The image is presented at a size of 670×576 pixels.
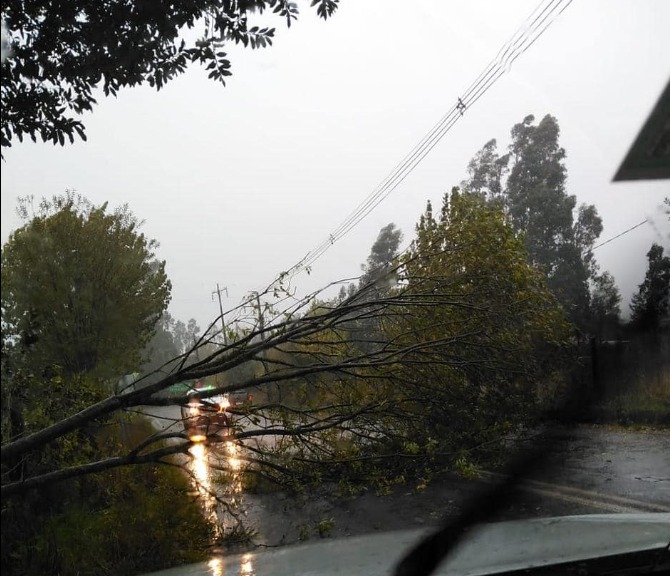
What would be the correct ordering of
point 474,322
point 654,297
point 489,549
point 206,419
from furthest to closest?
point 654,297 < point 474,322 < point 206,419 < point 489,549

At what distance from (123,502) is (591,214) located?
5.78 metres

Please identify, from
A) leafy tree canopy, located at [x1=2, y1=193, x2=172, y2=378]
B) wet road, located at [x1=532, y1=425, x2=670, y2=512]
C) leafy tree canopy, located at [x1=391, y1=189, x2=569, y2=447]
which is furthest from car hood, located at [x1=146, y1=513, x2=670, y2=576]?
wet road, located at [x1=532, y1=425, x2=670, y2=512]

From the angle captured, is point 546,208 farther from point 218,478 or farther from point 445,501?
point 218,478

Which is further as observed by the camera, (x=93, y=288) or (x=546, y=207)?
(x=546, y=207)

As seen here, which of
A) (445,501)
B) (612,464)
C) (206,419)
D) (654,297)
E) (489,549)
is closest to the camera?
(489,549)

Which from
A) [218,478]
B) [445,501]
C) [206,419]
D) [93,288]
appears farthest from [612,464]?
[93,288]

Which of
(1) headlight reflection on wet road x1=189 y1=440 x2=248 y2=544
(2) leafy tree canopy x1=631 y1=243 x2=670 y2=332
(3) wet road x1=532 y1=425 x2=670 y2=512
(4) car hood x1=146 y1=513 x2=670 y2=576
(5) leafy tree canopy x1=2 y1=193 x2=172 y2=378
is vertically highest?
(5) leafy tree canopy x1=2 y1=193 x2=172 y2=378

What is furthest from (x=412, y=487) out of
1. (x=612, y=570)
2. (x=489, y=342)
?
(x=612, y=570)

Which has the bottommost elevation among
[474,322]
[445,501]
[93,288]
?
[445,501]

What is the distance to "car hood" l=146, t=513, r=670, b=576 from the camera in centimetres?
258

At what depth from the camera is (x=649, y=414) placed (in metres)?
9.99

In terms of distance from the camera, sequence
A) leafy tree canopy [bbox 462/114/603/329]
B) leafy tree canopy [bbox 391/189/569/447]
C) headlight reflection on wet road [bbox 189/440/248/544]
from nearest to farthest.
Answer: headlight reflection on wet road [bbox 189/440/248/544] < leafy tree canopy [bbox 391/189/569/447] < leafy tree canopy [bbox 462/114/603/329]

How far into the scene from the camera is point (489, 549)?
2.88 meters

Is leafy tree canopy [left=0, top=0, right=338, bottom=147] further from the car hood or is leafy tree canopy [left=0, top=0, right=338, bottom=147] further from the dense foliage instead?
the dense foliage
